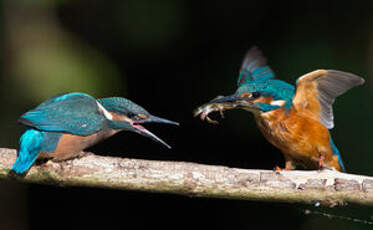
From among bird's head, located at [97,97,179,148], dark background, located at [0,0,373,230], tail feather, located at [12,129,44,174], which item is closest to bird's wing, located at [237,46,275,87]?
dark background, located at [0,0,373,230]

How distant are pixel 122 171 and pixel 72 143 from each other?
396mm

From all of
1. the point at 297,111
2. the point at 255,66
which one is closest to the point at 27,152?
the point at 297,111

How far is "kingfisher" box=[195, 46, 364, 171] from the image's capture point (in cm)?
324

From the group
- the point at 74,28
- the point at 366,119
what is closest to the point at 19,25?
the point at 74,28

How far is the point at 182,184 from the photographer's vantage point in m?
2.57

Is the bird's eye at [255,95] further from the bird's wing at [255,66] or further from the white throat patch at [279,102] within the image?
the bird's wing at [255,66]

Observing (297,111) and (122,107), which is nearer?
(122,107)

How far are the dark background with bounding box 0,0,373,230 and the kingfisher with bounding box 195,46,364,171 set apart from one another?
0.77 m

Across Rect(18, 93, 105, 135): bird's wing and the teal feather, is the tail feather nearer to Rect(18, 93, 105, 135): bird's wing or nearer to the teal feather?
Rect(18, 93, 105, 135): bird's wing

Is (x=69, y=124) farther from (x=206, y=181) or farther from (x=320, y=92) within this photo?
(x=320, y=92)

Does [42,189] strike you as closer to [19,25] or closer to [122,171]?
[19,25]

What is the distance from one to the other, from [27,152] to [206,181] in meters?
0.97

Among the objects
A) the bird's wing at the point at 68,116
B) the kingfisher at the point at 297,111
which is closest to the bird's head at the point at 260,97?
the kingfisher at the point at 297,111

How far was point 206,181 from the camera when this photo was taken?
102 inches
